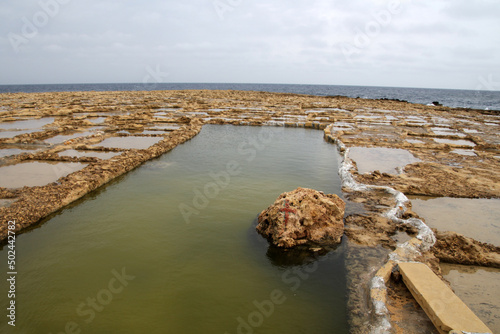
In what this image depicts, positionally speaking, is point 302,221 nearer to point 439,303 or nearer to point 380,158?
point 439,303

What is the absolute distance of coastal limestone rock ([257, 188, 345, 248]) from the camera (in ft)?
18.6

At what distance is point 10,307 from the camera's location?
4086mm

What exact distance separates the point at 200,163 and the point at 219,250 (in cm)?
569

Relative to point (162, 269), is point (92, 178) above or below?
above

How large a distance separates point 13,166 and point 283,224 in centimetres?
969

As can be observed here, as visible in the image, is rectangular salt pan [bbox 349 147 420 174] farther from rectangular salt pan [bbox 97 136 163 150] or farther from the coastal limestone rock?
rectangular salt pan [bbox 97 136 163 150]

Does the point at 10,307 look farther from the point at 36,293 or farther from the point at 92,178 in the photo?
the point at 92,178

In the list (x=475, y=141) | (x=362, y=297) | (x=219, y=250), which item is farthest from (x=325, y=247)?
(x=475, y=141)

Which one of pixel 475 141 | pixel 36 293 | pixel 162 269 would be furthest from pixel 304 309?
pixel 475 141

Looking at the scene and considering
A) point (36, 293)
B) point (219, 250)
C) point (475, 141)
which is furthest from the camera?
point (475, 141)

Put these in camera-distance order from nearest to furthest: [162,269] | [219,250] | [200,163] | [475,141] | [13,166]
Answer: [162,269] < [219,250] < [13,166] < [200,163] < [475,141]

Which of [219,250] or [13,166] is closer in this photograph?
[219,250]

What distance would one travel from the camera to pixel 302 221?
591 cm

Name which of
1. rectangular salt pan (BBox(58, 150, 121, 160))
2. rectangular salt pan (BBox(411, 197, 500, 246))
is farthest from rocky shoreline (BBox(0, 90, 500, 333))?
rectangular salt pan (BBox(411, 197, 500, 246))
